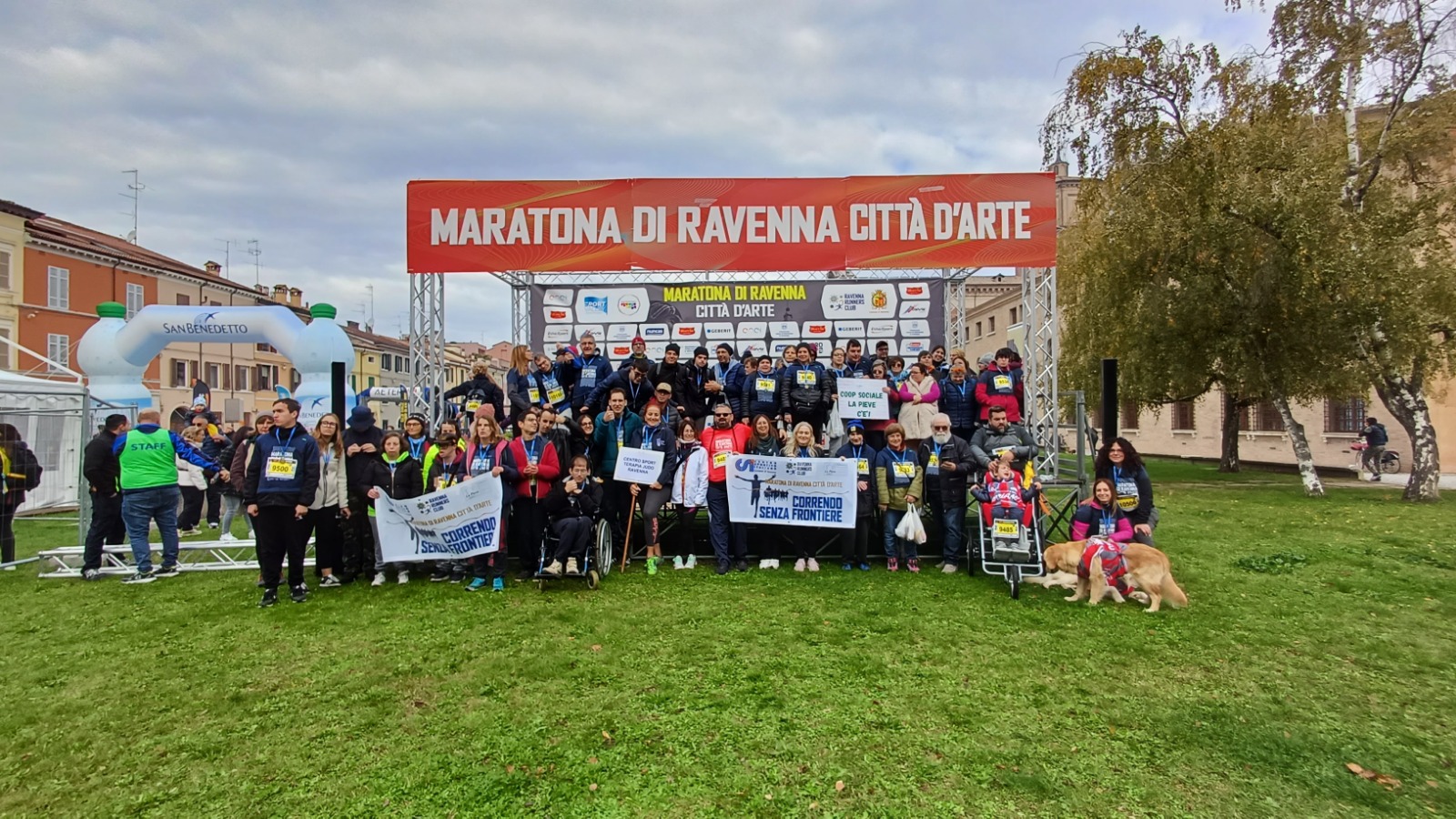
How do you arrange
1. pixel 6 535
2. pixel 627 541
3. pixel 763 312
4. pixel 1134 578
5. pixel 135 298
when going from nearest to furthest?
pixel 1134 578, pixel 627 541, pixel 6 535, pixel 763 312, pixel 135 298

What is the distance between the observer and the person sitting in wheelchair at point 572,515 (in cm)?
644

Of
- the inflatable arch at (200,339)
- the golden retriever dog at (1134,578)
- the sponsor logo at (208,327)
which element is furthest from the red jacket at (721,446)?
the sponsor logo at (208,327)

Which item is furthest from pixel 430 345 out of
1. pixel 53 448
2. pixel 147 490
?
pixel 53 448

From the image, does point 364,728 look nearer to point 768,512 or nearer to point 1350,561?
point 768,512

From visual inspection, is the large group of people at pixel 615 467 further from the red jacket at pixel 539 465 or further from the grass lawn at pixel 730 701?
the grass lawn at pixel 730 701

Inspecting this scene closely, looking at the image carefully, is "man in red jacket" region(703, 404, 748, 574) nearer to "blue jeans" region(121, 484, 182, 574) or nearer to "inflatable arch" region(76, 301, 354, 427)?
"blue jeans" region(121, 484, 182, 574)

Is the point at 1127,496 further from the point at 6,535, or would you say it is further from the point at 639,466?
the point at 6,535

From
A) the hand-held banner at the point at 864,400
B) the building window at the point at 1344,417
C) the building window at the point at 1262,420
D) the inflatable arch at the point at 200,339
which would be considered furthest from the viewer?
the building window at the point at 1262,420

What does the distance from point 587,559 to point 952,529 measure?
3741mm

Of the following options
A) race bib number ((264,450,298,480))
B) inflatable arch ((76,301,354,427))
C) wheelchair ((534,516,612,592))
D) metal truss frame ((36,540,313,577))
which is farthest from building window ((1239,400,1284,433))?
metal truss frame ((36,540,313,577))

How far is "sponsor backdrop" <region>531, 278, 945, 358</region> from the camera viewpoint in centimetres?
1040

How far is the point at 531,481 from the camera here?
6.68 meters

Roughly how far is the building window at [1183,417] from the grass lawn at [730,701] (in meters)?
25.4

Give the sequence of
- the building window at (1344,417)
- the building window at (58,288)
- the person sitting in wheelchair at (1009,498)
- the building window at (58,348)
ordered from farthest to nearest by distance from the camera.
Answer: the building window at (58,348)
the building window at (58,288)
the building window at (1344,417)
the person sitting in wheelchair at (1009,498)
